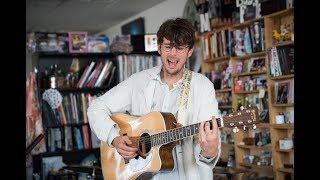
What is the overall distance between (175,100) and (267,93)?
2610 millimetres

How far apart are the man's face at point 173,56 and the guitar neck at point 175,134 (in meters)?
0.26

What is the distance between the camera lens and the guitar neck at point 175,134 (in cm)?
175

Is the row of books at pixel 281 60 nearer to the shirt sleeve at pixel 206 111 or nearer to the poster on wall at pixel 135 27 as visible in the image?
the shirt sleeve at pixel 206 111

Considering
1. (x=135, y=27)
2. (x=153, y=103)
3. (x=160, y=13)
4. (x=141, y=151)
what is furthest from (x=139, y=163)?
(x=135, y=27)

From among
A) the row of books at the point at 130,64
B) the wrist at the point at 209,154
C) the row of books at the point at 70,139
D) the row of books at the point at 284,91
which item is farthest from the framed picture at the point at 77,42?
the wrist at the point at 209,154

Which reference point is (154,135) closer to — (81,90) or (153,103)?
(153,103)

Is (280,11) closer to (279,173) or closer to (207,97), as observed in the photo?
(279,173)

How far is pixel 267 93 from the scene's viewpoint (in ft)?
14.3

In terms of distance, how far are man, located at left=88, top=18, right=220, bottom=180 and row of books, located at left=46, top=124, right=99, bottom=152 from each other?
2.17 metres

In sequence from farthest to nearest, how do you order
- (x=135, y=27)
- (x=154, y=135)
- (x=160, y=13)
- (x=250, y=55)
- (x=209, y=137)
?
(x=135, y=27), (x=160, y=13), (x=250, y=55), (x=154, y=135), (x=209, y=137)

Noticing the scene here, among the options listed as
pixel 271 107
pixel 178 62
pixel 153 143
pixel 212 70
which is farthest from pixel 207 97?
pixel 212 70

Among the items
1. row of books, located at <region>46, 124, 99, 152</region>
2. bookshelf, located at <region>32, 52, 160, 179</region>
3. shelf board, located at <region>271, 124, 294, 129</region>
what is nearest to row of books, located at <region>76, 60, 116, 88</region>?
bookshelf, located at <region>32, 52, 160, 179</region>

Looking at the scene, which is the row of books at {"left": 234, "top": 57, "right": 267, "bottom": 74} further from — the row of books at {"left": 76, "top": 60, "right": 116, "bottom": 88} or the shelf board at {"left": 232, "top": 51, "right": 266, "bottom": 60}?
the row of books at {"left": 76, "top": 60, "right": 116, "bottom": 88}

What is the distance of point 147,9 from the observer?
23.9 feet
